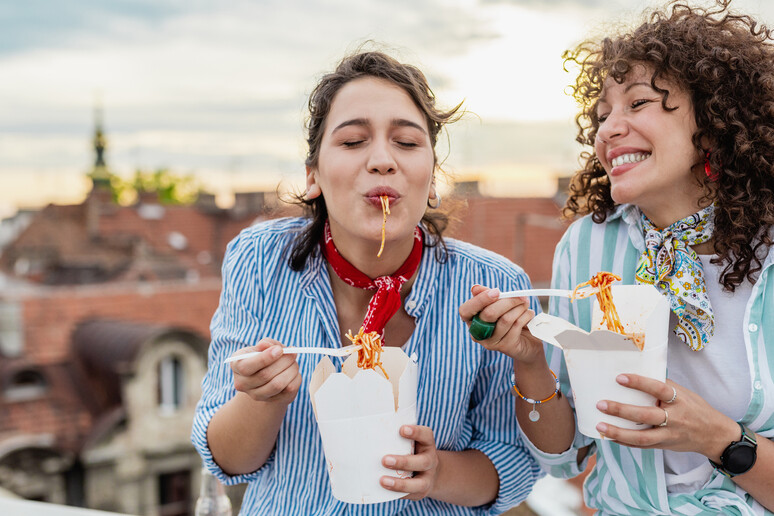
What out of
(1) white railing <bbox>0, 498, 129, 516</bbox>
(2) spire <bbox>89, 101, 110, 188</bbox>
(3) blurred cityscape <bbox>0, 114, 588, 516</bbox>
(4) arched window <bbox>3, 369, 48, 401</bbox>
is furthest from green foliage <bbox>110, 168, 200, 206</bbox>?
(1) white railing <bbox>0, 498, 129, 516</bbox>

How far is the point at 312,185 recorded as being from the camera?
82.0 inches

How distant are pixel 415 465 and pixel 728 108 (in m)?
1.15

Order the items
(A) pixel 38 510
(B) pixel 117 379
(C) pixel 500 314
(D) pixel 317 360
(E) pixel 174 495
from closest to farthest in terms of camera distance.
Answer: (C) pixel 500 314
(D) pixel 317 360
(A) pixel 38 510
(B) pixel 117 379
(E) pixel 174 495

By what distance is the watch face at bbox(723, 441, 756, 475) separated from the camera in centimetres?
161

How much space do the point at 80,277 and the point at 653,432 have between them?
2003cm

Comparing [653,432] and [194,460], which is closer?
[653,432]

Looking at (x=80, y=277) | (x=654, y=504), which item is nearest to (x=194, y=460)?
(x=80, y=277)

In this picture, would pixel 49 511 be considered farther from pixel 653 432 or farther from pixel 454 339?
pixel 653 432

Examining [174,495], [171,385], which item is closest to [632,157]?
[171,385]

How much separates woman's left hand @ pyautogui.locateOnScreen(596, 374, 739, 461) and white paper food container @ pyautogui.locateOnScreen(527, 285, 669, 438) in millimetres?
25

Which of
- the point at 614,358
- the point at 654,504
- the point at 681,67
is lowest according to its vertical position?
the point at 654,504

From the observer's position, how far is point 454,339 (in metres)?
2.04

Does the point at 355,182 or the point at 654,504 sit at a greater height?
the point at 355,182

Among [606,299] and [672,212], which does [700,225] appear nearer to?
[672,212]
